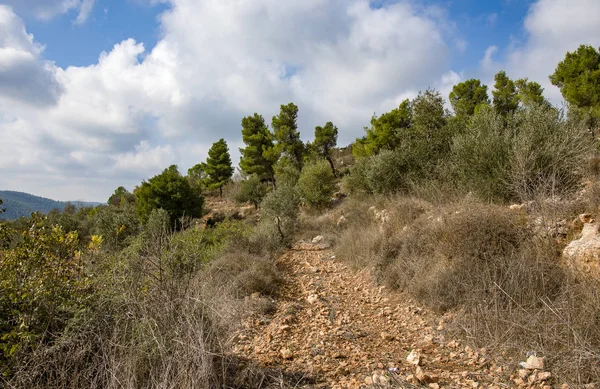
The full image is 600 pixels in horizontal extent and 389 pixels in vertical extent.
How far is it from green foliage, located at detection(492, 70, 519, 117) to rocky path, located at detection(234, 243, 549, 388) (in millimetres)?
20787

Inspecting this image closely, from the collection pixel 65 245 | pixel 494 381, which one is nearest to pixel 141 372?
Result: pixel 65 245

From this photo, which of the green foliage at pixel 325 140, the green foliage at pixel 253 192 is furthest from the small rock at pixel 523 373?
the green foliage at pixel 325 140

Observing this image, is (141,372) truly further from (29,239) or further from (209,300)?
(29,239)

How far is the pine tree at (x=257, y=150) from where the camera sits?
2798 cm

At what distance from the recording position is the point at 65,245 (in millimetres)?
3254

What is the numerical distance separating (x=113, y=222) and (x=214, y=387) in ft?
65.8

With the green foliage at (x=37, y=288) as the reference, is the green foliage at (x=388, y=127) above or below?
above

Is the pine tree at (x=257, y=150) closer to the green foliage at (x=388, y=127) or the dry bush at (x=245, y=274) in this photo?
the green foliage at (x=388, y=127)

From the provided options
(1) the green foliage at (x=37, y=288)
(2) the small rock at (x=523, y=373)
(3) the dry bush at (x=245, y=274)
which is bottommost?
(2) the small rock at (x=523, y=373)

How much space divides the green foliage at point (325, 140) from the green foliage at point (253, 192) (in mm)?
5904

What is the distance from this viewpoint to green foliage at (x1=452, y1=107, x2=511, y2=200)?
7094 millimetres

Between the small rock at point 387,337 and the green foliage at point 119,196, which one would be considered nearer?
the small rock at point 387,337

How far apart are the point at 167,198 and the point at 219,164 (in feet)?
34.0

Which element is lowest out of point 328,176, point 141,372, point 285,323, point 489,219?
point 285,323
